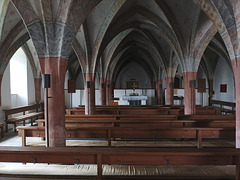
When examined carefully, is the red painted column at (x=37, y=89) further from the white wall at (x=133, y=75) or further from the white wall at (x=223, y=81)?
the white wall at (x=223, y=81)

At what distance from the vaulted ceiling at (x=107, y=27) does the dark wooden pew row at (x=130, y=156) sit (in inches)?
89.9

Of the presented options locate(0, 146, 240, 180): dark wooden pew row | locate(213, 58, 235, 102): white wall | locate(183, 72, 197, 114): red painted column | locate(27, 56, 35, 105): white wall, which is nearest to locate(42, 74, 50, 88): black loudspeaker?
locate(0, 146, 240, 180): dark wooden pew row

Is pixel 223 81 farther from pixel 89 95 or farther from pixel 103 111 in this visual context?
pixel 89 95

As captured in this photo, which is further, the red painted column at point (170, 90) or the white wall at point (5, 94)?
the red painted column at point (170, 90)

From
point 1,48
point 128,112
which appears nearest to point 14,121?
point 1,48

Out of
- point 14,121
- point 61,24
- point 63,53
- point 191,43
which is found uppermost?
point 191,43

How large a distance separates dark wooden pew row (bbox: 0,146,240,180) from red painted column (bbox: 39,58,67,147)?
1.20 meters

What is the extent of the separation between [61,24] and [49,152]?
2.92 meters

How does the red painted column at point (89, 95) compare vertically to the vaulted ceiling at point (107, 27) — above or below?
below

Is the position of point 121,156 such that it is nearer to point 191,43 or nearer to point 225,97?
point 191,43

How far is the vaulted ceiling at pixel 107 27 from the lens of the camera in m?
4.06

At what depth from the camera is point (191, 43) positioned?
8.38 meters

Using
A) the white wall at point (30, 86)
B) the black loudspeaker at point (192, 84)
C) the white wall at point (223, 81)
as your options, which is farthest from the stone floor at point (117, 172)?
the white wall at point (223, 81)

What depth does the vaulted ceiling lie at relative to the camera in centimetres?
406
